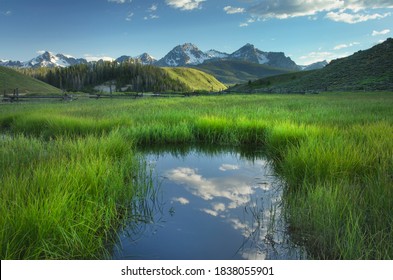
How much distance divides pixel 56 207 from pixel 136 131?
7.93 m

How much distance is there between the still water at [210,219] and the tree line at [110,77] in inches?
5485

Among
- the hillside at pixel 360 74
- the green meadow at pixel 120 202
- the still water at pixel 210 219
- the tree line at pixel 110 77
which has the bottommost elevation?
the still water at pixel 210 219

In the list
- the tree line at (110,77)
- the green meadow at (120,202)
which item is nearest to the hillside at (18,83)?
the tree line at (110,77)

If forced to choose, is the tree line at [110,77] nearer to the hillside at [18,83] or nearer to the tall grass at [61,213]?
the hillside at [18,83]

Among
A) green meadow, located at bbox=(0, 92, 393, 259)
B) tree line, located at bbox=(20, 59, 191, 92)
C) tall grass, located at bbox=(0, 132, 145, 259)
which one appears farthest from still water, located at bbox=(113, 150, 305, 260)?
tree line, located at bbox=(20, 59, 191, 92)

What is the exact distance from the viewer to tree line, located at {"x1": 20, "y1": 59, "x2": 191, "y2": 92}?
142 m

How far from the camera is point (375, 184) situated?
4578mm

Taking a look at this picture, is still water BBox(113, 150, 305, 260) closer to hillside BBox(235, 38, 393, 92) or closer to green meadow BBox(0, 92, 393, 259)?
green meadow BBox(0, 92, 393, 259)

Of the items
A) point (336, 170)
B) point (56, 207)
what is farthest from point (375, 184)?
point (56, 207)

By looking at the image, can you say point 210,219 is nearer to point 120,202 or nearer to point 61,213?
point 120,202

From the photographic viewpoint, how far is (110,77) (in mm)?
160375

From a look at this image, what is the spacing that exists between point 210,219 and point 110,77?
165 meters

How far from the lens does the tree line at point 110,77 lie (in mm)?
141750
